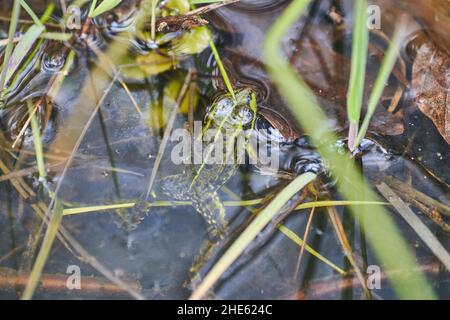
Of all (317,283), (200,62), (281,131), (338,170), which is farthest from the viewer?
(200,62)

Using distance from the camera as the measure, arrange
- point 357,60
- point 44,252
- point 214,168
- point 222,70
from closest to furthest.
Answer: point 357,60, point 44,252, point 214,168, point 222,70

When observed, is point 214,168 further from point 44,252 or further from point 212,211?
point 44,252

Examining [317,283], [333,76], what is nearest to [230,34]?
[333,76]

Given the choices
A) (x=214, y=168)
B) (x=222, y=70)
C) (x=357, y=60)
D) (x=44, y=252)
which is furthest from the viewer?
(x=222, y=70)

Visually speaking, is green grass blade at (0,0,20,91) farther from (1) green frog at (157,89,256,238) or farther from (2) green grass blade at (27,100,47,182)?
(1) green frog at (157,89,256,238)

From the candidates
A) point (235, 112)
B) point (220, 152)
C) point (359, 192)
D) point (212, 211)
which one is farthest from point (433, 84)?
point (212, 211)

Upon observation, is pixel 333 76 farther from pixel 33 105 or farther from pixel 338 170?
pixel 33 105

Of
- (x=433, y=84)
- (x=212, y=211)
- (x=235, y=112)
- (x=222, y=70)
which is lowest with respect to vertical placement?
(x=212, y=211)
